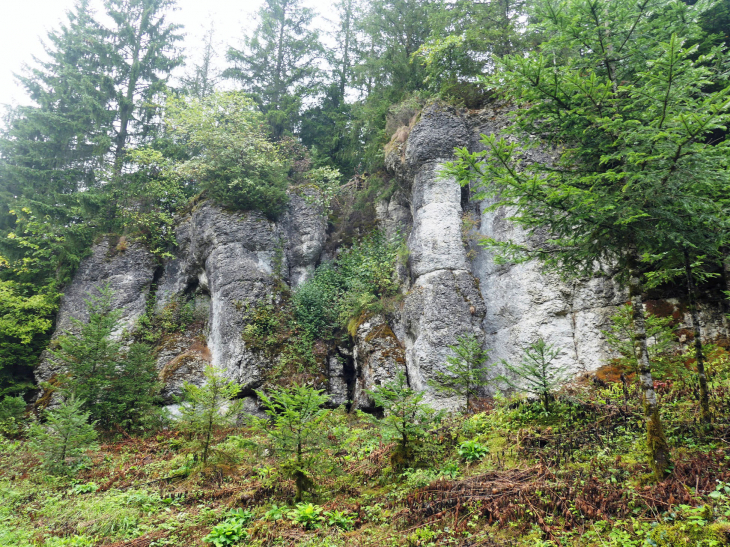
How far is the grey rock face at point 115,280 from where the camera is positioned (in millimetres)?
17062

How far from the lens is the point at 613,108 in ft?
17.1

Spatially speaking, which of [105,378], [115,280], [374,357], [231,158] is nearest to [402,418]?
[374,357]

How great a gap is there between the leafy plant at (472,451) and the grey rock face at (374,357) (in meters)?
5.86

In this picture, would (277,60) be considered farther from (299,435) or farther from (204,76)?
(299,435)

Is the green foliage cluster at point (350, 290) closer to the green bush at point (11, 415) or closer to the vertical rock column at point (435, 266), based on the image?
the vertical rock column at point (435, 266)

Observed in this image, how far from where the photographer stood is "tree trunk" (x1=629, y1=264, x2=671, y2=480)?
482 centimetres

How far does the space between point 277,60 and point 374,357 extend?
1814cm

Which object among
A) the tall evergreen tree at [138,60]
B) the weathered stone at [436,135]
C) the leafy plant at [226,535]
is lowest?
the leafy plant at [226,535]

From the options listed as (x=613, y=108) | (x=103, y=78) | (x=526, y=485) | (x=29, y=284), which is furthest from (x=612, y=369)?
(x=103, y=78)

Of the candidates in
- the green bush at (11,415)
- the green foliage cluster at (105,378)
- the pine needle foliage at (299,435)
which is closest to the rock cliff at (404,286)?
the green bush at (11,415)

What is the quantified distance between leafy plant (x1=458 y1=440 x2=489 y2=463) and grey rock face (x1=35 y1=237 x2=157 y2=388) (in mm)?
14952

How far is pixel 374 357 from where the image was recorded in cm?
1322

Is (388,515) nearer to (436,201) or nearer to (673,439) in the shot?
(673,439)

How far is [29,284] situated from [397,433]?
18.9 meters
